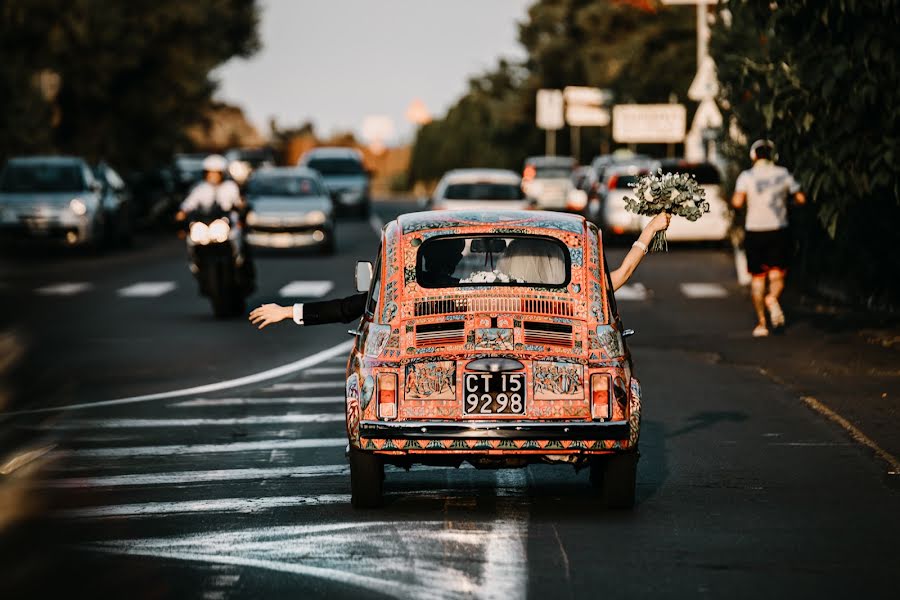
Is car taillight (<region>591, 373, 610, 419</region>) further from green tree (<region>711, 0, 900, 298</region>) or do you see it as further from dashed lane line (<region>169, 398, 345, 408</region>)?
green tree (<region>711, 0, 900, 298</region>)

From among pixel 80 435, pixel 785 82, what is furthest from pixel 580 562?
pixel 785 82

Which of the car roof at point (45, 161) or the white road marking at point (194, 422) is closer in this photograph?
the white road marking at point (194, 422)

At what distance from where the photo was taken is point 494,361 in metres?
9.45

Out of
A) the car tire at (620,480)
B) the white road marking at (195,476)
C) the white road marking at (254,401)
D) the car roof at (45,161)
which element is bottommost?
the car roof at (45,161)

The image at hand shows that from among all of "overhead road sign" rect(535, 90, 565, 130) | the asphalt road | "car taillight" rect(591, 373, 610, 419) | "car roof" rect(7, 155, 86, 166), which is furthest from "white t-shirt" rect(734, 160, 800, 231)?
"overhead road sign" rect(535, 90, 565, 130)

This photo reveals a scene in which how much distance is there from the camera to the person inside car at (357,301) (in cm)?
1023

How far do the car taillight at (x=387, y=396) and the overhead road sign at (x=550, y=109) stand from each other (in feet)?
236

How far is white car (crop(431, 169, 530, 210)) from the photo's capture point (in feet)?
108

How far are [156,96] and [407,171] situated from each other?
48089 millimetres

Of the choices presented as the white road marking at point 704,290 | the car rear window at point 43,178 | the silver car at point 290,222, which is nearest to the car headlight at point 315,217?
the silver car at point 290,222

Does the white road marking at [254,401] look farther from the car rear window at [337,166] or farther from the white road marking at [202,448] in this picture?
the car rear window at [337,166]

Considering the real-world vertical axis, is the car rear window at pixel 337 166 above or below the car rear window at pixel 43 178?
below

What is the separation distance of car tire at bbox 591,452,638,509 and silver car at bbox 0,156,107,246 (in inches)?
1089

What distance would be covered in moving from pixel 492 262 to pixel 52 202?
88.6ft
